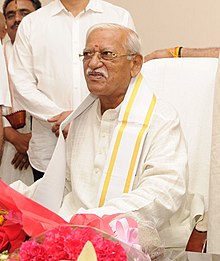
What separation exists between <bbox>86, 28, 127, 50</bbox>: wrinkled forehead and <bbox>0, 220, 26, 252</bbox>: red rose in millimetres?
1171

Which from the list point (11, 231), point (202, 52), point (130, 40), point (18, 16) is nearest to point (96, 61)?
point (130, 40)

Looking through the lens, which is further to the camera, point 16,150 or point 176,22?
point 176,22

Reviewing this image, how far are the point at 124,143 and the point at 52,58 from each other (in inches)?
50.6

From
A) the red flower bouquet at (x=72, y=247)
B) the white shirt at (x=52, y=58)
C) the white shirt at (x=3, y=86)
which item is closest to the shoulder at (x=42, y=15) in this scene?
the white shirt at (x=52, y=58)

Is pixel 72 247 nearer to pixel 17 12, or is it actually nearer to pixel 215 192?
pixel 215 192

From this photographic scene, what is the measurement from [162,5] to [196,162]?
2665 millimetres

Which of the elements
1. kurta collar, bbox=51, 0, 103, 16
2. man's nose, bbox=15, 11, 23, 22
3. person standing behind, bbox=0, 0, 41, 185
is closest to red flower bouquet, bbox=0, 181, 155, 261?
kurta collar, bbox=51, 0, 103, 16

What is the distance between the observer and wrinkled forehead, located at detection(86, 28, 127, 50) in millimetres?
2412

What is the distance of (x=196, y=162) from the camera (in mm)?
2668

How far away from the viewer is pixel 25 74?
141 inches

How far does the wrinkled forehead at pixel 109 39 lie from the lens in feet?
7.91

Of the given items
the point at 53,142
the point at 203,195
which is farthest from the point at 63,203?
the point at 53,142

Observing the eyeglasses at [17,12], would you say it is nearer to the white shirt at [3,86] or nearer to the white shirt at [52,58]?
the white shirt at [52,58]

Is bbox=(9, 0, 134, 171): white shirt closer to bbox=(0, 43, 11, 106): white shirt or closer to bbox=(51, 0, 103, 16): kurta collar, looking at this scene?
bbox=(51, 0, 103, 16): kurta collar
